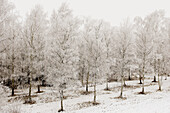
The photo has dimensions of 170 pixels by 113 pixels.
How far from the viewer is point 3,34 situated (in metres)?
11.0

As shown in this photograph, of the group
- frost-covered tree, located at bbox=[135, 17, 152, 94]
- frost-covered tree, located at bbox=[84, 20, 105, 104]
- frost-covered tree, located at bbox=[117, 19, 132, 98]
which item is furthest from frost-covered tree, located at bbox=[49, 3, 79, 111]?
frost-covered tree, located at bbox=[135, 17, 152, 94]

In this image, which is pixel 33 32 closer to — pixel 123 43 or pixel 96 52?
pixel 96 52

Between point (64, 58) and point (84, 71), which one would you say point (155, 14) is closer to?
point (84, 71)

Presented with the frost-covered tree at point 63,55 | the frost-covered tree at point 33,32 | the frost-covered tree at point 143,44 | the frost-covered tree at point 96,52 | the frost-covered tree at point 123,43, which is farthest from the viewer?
the frost-covered tree at point 143,44

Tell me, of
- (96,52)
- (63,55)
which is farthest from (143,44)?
(63,55)

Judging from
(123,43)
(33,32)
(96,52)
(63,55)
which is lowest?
(63,55)

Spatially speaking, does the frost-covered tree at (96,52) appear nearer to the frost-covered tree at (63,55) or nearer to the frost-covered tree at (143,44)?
the frost-covered tree at (63,55)

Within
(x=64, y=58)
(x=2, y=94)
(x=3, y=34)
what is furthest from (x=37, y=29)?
(x=2, y=94)

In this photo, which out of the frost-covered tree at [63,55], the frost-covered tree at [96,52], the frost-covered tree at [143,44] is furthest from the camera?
the frost-covered tree at [143,44]

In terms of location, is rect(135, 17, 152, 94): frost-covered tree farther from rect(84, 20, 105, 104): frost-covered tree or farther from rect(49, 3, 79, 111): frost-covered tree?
rect(49, 3, 79, 111): frost-covered tree

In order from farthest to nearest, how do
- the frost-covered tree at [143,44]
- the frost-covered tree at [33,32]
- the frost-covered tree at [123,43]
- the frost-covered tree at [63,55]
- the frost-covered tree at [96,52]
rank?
the frost-covered tree at [143,44] → the frost-covered tree at [123,43] → the frost-covered tree at [33,32] → the frost-covered tree at [96,52] → the frost-covered tree at [63,55]

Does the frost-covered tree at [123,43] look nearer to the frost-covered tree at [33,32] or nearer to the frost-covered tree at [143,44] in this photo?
the frost-covered tree at [143,44]

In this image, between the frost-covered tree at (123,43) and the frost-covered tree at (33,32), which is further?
the frost-covered tree at (123,43)

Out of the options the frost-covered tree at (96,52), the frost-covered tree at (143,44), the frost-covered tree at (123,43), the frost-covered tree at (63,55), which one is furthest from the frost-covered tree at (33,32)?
the frost-covered tree at (143,44)
